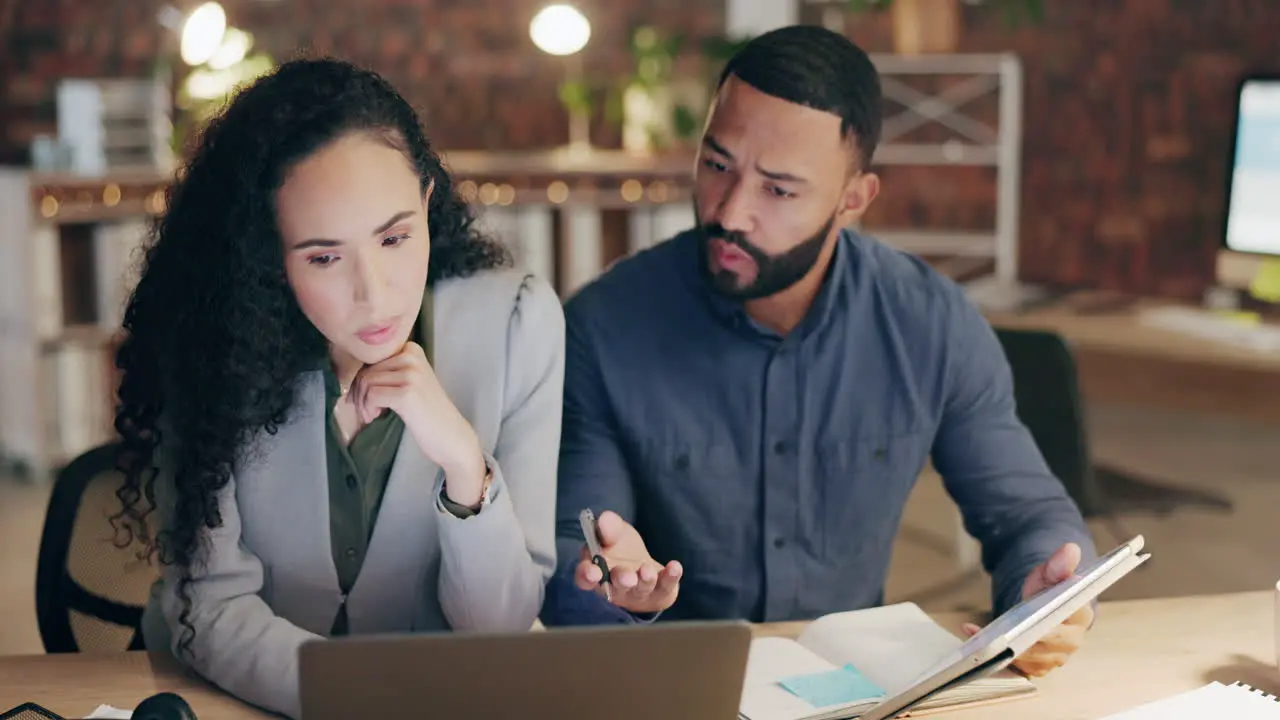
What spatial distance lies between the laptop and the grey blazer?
12.4 inches

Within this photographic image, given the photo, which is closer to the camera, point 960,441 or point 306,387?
point 306,387

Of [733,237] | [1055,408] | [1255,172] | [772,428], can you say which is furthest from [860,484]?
[1255,172]

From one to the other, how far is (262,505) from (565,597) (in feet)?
1.21

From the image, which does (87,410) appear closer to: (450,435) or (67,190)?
(67,190)

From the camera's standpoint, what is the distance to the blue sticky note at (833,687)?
4.50 ft

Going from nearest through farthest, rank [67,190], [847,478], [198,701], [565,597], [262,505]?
[198,701]
[262,505]
[565,597]
[847,478]
[67,190]

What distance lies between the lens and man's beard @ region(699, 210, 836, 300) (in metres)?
1.82

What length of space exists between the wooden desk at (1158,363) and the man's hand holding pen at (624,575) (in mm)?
1855

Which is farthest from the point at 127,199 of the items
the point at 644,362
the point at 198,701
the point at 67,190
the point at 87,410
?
the point at 198,701

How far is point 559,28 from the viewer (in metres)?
4.87

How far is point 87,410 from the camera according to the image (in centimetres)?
457

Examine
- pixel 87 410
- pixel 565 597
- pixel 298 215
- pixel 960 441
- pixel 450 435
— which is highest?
pixel 298 215

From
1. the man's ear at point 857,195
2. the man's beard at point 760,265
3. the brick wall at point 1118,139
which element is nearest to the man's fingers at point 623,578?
the man's beard at point 760,265

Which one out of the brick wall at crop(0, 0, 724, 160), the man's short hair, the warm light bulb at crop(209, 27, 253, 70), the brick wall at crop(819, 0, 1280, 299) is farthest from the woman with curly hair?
the brick wall at crop(819, 0, 1280, 299)
